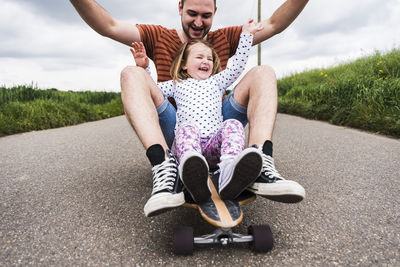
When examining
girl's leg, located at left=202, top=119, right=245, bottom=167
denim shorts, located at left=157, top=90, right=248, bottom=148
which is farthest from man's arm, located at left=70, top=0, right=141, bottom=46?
girl's leg, located at left=202, top=119, right=245, bottom=167

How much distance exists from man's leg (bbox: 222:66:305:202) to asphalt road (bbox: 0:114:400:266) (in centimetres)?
25

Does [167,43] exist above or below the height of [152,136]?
above

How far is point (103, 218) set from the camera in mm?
1496

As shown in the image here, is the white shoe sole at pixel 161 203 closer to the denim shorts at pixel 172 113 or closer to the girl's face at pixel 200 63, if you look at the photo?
the denim shorts at pixel 172 113

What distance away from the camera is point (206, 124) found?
183cm

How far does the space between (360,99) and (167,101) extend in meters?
4.09

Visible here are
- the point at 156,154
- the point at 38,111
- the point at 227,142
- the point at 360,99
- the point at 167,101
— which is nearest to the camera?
the point at 156,154

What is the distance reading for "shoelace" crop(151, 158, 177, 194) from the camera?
1.25 m

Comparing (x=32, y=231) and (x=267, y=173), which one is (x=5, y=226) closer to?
(x=32, y=231)

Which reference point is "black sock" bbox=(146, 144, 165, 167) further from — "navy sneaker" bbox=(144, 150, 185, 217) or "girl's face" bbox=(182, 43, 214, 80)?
"girl's face" bbox=(182, 43, 214, 80)

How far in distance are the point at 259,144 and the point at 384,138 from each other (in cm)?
296

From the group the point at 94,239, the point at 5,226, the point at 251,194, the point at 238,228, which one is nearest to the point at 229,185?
the point at 251,194

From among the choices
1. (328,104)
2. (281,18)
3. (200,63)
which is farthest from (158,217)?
(328,104)

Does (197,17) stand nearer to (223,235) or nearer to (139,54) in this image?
(139,54)
